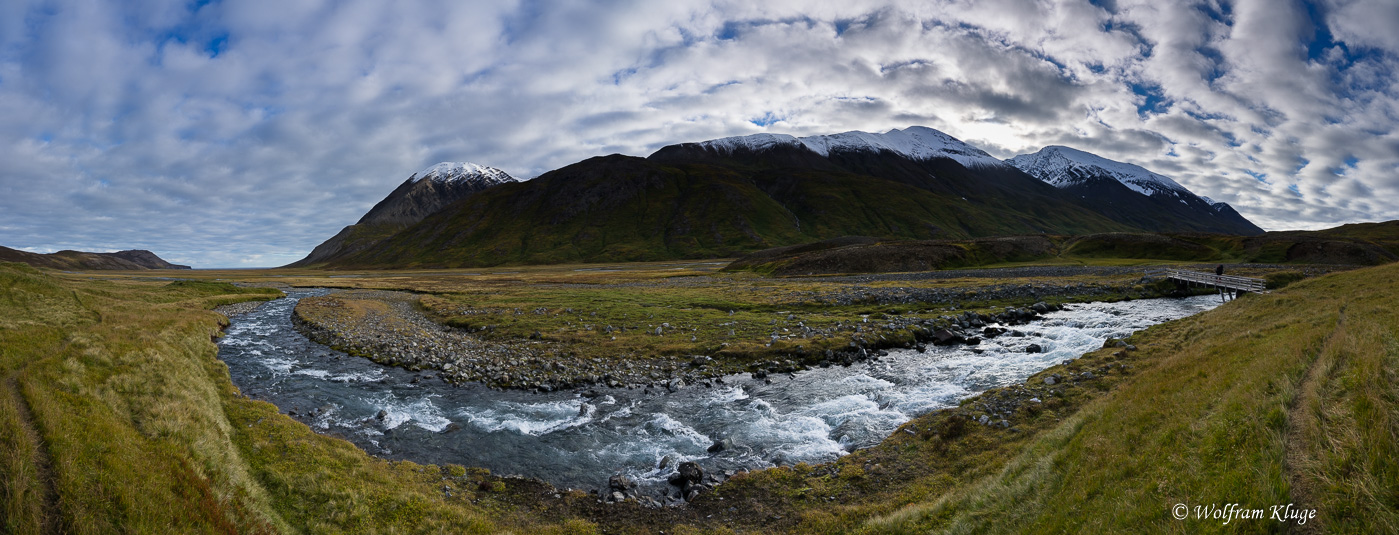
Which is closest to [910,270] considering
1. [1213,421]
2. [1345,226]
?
[1213,421]

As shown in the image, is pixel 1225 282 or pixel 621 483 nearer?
pixel 621 483

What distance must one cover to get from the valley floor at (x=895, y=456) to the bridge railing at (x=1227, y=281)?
784 inches

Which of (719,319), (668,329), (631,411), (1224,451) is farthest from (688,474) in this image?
(719,319)

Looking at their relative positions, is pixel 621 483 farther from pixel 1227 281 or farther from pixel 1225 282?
pixel 1225 282

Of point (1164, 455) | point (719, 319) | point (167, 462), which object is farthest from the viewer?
point (719, 319)

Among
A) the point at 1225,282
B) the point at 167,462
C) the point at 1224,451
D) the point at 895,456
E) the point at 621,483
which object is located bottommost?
the point at 621,483

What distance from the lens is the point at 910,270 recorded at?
91.2 m

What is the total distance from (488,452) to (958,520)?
14.2 metres

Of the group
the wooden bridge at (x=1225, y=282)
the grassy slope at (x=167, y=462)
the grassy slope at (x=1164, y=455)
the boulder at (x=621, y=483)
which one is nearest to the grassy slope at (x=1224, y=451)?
the grassy slope at (x=1164, y=455)

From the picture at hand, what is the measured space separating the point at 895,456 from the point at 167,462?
699 inches

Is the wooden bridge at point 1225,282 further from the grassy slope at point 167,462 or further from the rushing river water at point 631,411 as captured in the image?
the grassy slope at point 167,462

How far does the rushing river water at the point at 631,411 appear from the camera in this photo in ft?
53.7

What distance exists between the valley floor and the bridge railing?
19.9m

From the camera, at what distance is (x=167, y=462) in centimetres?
1012
